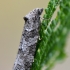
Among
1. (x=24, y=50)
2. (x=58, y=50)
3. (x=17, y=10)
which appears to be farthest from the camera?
(x=17, y=10)

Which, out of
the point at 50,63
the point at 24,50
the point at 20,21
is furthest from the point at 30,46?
the point at 20,21

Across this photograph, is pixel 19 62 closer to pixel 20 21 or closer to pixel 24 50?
pixel 24 50

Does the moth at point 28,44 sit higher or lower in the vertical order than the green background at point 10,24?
lower

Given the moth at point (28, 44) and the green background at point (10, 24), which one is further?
the green background at point (10, 24)

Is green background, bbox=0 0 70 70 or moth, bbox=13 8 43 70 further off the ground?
green background, bbox=0 0 70 70

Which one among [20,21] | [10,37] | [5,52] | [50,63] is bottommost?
[50,63]

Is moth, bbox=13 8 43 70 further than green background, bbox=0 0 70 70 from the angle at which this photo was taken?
No

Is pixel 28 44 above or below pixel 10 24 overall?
below

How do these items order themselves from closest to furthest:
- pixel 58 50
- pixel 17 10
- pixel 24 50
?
pixel 58 50
pixel 24 50
pixel 17 10
